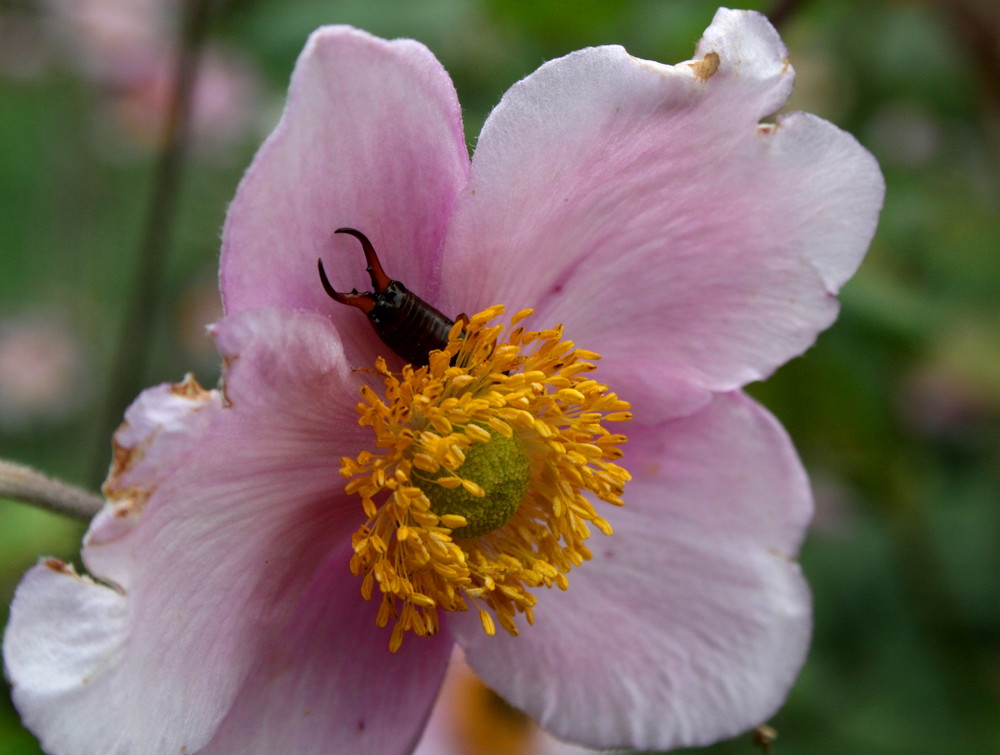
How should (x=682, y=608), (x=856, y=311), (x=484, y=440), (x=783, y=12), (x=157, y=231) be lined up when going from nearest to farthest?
(x=484, y=440)
(x=682, y=608)
(x=783, y=12)
(x=856, y=311)
(x=157, y=231)

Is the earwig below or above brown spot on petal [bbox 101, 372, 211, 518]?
above

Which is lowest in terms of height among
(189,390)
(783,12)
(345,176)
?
(189,390)

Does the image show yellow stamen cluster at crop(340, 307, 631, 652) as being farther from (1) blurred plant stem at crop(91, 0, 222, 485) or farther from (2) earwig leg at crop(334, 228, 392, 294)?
(1) blurred plant stem at crop(91, 0, 222, 485)

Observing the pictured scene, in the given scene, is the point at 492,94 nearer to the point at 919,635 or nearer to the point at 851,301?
the point at 851,301

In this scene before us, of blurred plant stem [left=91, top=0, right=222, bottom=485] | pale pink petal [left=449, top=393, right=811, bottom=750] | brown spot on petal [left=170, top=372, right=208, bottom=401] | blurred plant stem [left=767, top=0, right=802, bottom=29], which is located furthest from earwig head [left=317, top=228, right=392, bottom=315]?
blurred plant stem [left=91, top=0, right=222, bottom=485]

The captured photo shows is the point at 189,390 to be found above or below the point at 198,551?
above

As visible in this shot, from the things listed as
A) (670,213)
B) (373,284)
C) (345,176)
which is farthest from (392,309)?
(670,213)

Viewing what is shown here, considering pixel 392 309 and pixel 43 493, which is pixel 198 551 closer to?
pixel 43 493

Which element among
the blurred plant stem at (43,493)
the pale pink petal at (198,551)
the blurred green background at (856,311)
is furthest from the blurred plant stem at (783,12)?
the blurred plant stem at (43,493)
